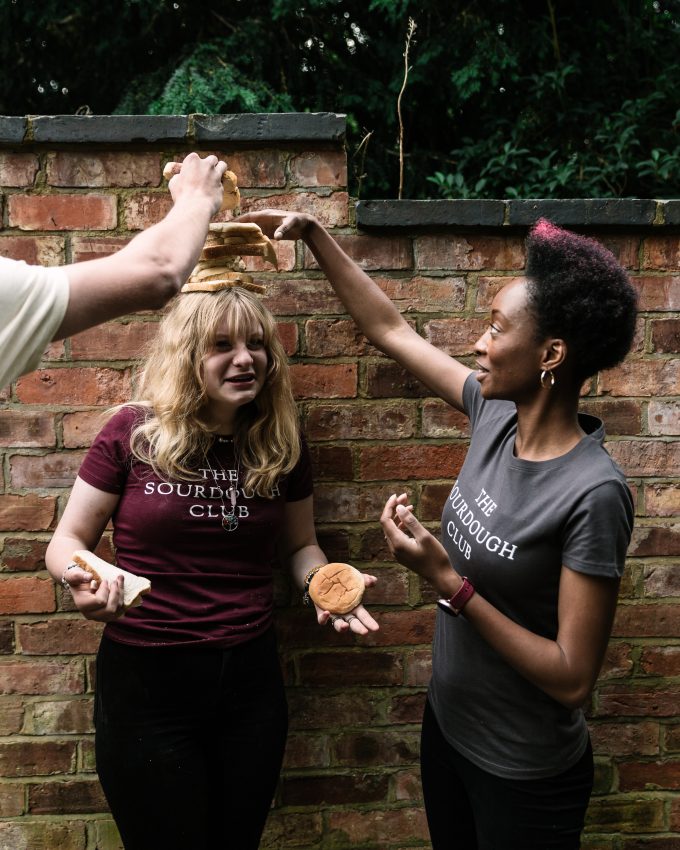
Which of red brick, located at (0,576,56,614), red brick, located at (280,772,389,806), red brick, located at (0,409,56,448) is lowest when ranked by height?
red brick, located at (280,772,389,806)

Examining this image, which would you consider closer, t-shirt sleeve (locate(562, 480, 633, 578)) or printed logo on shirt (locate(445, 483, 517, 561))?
t-shirt sleeve (locate(562, 480, 633, 578))

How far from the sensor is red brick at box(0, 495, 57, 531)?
218 cm

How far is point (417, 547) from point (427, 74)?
2.60m

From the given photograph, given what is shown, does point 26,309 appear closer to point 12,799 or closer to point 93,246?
point 93,246

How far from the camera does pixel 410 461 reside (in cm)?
228

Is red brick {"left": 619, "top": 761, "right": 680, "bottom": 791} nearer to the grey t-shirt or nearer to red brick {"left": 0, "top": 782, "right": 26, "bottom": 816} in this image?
the grey t-shirt

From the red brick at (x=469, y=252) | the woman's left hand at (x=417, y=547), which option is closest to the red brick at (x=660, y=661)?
the woman's left hand at (x=417, y=547)

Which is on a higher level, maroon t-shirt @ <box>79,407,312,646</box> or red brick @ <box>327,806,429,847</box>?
maroon t-shirt @ <box>79,407,312,646</box>

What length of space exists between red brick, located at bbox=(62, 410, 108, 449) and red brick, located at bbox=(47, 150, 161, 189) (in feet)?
2.07

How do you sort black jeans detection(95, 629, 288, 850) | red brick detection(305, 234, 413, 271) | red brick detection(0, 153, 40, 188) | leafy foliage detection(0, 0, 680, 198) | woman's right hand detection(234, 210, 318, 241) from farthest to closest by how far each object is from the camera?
leafy foliage detection(0, 0, 680, 198) → red brick detection(305, 234, 413, 271) → red brick detection(0, 153, 40, 188) → woman's right hand detection(234, 210, 318, 241) → black jeans detection(95, 629, 288, 850)


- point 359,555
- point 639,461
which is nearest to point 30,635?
point 359,555

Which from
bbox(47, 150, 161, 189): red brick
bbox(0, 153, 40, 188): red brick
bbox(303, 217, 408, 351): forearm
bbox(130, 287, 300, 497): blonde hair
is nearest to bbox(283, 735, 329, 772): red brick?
bbox(130, 287, 300, 497): blonde hair

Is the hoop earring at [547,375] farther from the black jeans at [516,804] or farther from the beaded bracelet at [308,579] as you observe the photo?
the black jeans at [516,804]

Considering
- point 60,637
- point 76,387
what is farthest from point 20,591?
point 76,387
